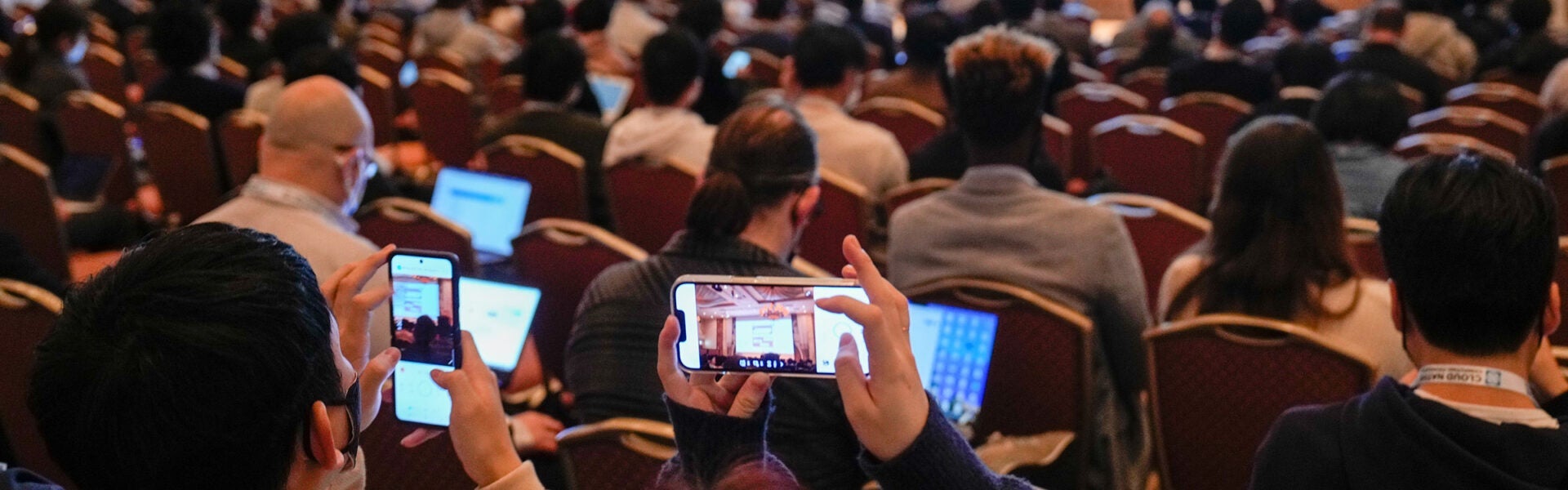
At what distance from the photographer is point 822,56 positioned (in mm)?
4949

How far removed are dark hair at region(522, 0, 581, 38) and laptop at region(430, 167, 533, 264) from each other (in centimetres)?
331

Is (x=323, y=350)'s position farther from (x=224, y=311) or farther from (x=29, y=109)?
(x=29, y=109)

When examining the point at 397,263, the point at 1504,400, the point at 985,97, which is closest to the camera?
the point at 1504,400

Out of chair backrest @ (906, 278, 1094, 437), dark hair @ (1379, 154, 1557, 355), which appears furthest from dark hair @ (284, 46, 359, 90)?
dark hair @ (1379, 154, 1557, 355)

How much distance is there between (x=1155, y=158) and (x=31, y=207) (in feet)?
12.0

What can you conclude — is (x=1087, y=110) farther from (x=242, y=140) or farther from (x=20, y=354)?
(x=20, y=354)

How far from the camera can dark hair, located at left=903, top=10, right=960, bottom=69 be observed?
549 centimetres

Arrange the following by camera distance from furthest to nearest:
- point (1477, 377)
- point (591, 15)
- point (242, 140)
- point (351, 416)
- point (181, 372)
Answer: point (591, 15), point (242, 140), point (1477, 377), point (351, 416), point (181, 372)

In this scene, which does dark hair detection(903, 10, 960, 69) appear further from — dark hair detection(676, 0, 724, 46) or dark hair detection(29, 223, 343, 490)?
dark hair detection(29, 223, 343, 490)

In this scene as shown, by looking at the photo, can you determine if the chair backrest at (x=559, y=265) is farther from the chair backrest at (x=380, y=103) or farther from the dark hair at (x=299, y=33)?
the chair backrest at (x=380, y=103)

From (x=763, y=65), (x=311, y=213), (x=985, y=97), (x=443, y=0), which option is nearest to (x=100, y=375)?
(x=311, y=213)

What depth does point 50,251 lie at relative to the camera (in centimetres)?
435

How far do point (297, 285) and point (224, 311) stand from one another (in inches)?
2.8

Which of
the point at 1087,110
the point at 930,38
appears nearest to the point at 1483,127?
the point at 1087,110
